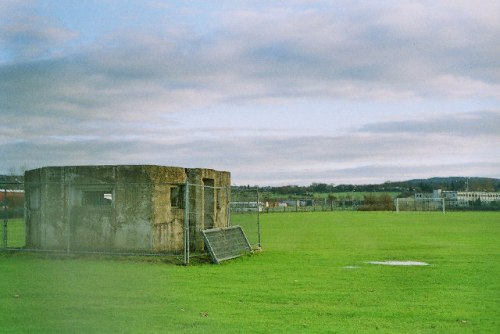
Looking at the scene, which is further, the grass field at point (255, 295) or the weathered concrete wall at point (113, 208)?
the weathered concrete wall at point (113, 208)

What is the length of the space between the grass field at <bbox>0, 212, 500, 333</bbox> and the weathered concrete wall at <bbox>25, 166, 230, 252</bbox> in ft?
2.43

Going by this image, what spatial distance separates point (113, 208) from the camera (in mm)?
18500

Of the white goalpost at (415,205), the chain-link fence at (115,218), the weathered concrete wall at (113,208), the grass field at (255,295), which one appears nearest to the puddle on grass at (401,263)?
the grass field at (255,295)

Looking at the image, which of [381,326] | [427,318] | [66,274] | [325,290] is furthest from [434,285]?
[66,274]

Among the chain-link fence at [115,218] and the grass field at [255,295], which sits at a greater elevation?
the chain-link fence at [115,218]

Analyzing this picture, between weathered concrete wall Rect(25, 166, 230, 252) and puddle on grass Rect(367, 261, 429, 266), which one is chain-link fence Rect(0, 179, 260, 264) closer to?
weathered concrete wall Rect(25, 166, 230, 252)

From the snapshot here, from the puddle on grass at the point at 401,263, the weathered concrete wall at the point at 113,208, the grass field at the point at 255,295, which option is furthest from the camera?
the weathered concrete wall at the point at 113,208

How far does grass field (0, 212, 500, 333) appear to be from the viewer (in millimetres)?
8867

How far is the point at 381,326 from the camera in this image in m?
8.75

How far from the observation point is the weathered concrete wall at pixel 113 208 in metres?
18.3

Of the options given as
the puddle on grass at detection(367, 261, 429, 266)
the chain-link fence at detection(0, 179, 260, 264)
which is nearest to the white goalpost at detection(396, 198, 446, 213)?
the puddle on grass at detection(367, 261, 429, 266)

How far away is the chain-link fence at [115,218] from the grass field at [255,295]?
671 millimetres

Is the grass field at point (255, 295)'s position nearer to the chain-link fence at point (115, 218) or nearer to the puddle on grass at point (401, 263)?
the puddle on grass at point (401, 263)

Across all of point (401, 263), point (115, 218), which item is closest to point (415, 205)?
point (401, 263)
